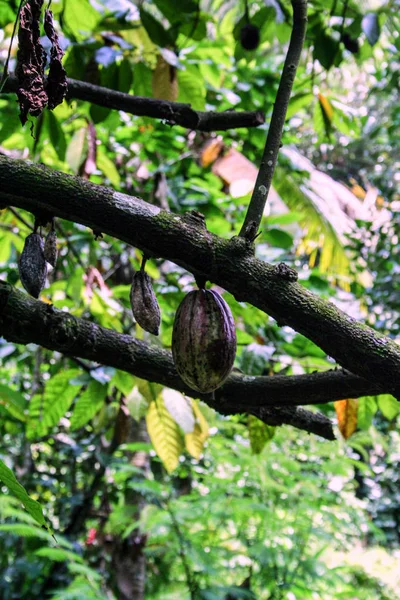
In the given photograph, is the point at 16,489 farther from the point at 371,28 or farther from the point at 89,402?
the point at 371,28

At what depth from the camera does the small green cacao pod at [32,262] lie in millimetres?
832

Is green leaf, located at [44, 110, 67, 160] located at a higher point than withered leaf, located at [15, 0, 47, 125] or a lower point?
lower

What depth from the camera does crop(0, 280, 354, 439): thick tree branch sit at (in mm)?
953

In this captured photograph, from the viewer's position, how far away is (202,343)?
0.75 metres

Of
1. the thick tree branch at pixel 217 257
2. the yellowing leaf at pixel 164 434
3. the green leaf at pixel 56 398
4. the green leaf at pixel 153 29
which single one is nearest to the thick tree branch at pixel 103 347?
the thick tree branch at pixel 217 257

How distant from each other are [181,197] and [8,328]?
1.83 m

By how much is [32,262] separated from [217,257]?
12.3 inches

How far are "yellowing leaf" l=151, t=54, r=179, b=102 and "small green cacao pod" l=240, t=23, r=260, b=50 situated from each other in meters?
0.33

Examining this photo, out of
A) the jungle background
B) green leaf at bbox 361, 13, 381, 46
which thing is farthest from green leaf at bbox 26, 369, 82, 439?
green leaf at bbox 361, 13, 381, 46

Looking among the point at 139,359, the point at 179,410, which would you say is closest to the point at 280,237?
the point at 179,410

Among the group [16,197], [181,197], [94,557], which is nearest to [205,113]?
[16,197]

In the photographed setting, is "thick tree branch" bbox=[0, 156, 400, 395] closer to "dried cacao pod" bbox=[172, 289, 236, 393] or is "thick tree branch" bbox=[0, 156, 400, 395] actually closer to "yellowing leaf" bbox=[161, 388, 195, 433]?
"dried cacao pod" bbox=[172, 289, 236, 393]

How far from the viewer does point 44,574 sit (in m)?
3.15

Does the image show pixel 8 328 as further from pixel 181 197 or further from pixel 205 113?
pixel 181 197
